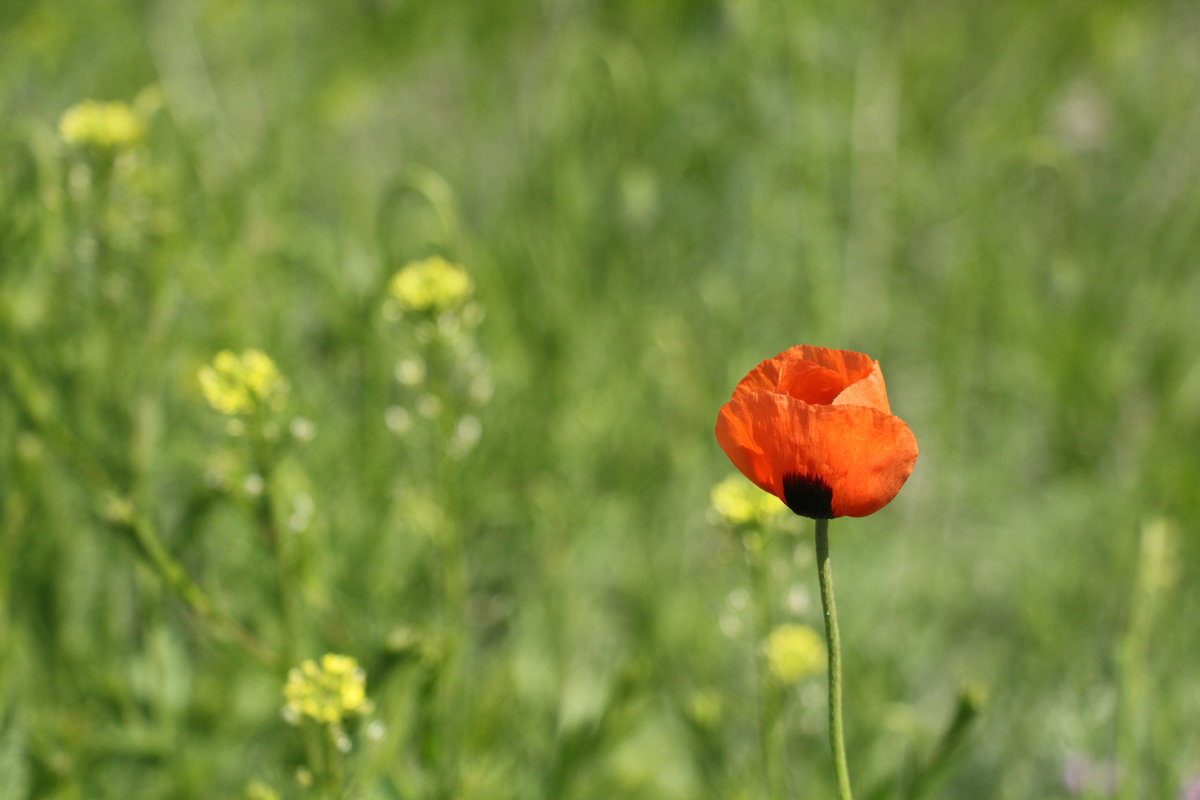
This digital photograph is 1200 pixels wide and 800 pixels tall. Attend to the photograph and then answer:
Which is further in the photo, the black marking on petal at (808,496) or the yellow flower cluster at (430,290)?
the yellow flower cluster at (430,290)

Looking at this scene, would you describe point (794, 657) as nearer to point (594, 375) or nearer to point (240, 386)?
point (240, 386)

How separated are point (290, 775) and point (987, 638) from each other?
39.8 inches

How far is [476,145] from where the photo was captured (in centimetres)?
193

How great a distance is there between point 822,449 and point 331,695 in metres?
0.32

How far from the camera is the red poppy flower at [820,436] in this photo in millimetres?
388

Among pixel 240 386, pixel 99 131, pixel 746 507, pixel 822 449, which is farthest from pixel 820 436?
pixel 99 131

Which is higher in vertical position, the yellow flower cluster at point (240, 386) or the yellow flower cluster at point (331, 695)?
the yellow flower cluster at point (240, 386)

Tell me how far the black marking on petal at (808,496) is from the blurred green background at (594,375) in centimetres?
28

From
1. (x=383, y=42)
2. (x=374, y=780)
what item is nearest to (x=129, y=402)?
(x=374, y=780)

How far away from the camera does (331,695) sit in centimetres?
55

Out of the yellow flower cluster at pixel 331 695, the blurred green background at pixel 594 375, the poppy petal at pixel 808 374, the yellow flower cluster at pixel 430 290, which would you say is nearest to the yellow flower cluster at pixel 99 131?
the blurred green background at pixel 594 375

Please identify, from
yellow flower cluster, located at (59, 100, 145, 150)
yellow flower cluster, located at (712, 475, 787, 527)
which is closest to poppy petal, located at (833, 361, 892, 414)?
yellow flower cluster, located at (712, 475, 787, 527)

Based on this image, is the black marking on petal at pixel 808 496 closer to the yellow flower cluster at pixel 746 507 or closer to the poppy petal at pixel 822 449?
the poppy petal at pixel 822 449

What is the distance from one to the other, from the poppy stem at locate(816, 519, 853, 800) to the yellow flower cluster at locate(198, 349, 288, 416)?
1.31 feet
